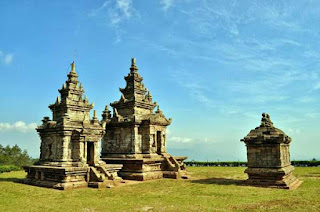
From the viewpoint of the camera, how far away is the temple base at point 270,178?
58.3 feet

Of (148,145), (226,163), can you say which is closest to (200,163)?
(226,163)

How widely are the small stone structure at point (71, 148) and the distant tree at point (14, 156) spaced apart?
1045 inches

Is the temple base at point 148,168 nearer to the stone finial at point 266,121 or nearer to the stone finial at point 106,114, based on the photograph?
the stone finial at point 106,114

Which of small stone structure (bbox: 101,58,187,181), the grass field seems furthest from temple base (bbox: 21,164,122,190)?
small stone structure (bbox: 101,58,187,181)

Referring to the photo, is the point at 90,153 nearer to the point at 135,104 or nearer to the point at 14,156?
the point at 135,104

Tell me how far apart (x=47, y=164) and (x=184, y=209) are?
13.9 meters

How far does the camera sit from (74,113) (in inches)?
902

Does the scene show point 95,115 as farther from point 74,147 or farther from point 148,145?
point 148,145

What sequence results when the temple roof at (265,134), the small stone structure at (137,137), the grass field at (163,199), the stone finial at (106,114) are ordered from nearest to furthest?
the grass field at (163,199)
the temple roof at (265,134)
the small stone structure at (137,137)
the stone finial at (106,114)

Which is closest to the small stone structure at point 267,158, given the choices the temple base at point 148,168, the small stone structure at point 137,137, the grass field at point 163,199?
the grass field at point 163,199

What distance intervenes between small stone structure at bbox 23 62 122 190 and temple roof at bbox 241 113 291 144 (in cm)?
1093

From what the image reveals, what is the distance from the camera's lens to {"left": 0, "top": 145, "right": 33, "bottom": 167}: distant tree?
4433cm

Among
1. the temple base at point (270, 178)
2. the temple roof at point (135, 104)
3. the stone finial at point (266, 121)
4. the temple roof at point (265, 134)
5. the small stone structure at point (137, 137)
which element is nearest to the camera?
the temple base at point (270, 178)

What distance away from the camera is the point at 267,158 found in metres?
19.0
